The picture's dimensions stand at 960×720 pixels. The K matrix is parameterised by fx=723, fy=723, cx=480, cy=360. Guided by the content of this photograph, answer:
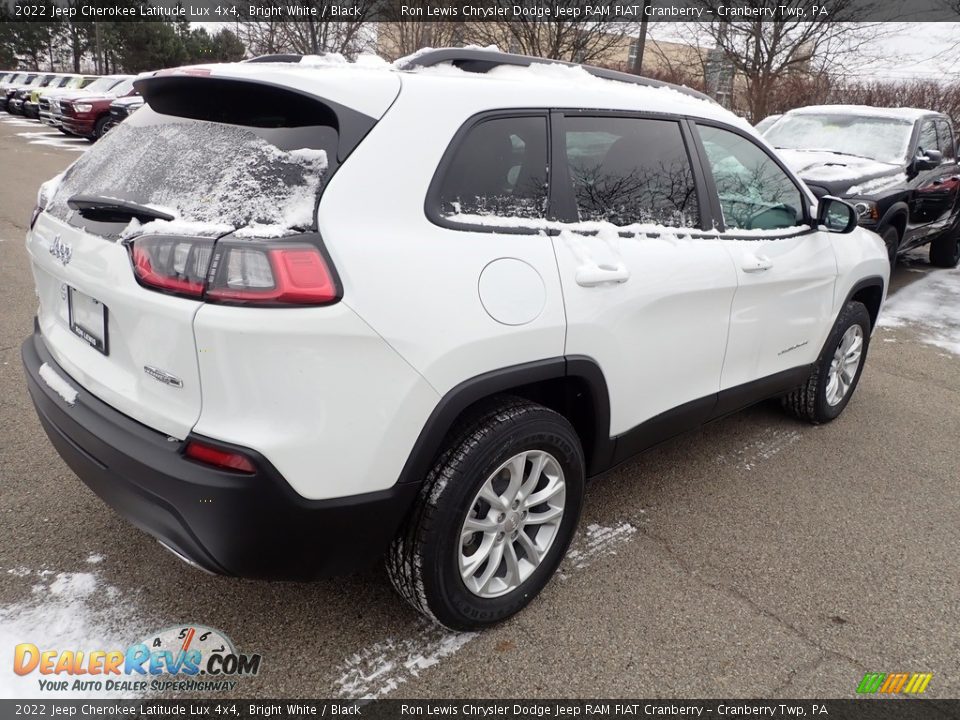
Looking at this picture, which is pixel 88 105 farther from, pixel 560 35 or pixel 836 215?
pixel 836 215

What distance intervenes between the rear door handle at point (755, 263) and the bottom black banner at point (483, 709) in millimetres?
1659

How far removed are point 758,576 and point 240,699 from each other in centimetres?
193

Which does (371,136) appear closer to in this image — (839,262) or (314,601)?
(314,601)

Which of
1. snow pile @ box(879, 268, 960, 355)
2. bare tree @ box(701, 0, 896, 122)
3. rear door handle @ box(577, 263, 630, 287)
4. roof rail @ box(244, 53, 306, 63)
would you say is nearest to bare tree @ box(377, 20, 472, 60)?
bare tree @ box(701, 0, 896, 122)

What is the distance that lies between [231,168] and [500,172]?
31.3 inches

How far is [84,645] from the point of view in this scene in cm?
226

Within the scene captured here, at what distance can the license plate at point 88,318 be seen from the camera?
2.08 m

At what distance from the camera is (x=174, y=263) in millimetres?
1836

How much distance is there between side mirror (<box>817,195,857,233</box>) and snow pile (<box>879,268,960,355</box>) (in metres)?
3.27

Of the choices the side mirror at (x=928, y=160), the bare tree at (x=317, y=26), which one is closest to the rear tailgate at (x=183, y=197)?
the side mirror at (x=928, y=160)

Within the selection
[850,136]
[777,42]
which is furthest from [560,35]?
[850,136]

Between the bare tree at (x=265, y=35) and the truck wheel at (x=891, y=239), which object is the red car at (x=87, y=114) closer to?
the bare tree at (x=265, y=35)

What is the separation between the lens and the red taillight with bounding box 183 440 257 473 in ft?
5.91

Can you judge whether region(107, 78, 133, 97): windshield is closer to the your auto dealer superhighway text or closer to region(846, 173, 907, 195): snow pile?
region(846, 173, 907, 195): snow pile
